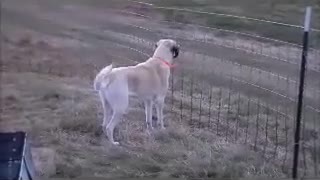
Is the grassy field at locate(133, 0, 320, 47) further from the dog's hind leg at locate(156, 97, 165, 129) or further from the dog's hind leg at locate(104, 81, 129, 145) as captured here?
the dog's hind leg at locate(104, 81, 129, 145)

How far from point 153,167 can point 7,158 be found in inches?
57.6

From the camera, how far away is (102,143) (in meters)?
5.91

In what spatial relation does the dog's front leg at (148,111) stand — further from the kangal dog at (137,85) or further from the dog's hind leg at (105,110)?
the dog's hind leg at (105,110)

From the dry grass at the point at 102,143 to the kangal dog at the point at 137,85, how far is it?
14 centimetres

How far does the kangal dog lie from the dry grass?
142mm

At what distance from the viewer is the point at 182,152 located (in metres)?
5.55

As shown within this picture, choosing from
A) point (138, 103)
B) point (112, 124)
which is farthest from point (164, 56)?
point (112, 124)

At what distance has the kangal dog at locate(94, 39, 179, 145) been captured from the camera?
609 centimetres

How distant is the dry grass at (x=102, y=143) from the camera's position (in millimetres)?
5105

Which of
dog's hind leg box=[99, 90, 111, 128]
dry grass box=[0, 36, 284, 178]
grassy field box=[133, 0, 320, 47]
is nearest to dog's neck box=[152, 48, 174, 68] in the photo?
dry grass box=[0, 36, 284, 178]

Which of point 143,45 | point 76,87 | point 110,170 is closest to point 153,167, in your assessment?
point 110,170

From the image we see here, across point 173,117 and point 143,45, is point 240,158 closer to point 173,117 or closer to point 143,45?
point 173,117

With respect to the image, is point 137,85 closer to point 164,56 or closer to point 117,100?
point 117,100

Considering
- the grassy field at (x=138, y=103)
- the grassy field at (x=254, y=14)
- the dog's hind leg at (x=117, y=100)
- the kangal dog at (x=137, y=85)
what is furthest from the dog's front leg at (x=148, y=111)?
the grassy field at (x=254, y=14)
